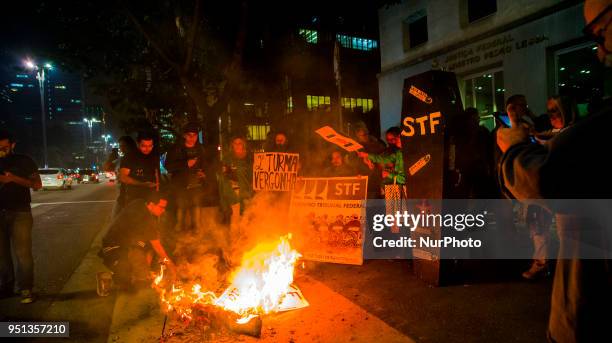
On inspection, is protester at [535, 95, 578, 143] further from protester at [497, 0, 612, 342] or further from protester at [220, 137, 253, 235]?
protester at [220, 137, 253, 235]

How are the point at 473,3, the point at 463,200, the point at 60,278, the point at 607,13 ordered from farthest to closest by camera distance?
1. the point at 473,3
2. the point at 60,278
3. the point at 463,200
4. the point at 607,13

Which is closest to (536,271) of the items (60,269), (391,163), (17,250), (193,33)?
(391,163)

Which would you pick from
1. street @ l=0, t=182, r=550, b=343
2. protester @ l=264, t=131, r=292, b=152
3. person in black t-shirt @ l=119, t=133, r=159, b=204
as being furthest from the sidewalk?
protester @ l=264, t=131, r=292, b=152

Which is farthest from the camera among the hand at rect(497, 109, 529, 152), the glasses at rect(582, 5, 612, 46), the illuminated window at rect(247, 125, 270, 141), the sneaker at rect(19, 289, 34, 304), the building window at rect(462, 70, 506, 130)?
the illuminated window at rect(247, 125, 270, 141)

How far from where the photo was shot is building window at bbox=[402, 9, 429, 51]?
572 inches

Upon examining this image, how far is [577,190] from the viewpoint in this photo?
1.32m

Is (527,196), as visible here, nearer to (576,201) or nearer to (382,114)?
(576,201)

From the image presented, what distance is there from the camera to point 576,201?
1396 millimetres

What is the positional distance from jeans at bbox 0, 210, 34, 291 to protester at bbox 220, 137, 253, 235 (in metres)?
3.04

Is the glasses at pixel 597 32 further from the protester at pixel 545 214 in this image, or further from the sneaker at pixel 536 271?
the sneaker at pixel 536 271

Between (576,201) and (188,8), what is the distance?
29.0 ft

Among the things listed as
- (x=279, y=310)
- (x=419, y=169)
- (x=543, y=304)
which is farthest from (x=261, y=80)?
(x=543, y=304)

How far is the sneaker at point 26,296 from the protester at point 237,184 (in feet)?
10.2

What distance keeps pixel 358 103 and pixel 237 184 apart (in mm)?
28891
